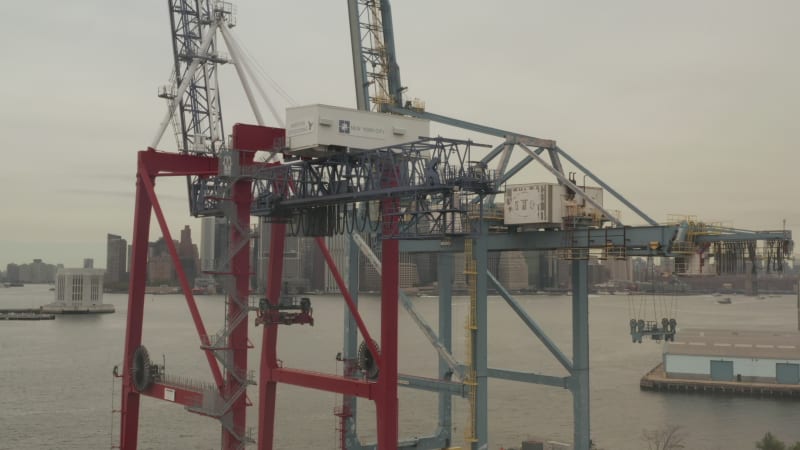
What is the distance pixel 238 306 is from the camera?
3231 centimetres

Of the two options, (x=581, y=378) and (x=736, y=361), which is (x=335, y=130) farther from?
(x=736, y=361)

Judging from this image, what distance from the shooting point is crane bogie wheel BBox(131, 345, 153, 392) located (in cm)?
3425

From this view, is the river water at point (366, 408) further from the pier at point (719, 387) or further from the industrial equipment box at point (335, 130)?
the industrial equipment box at point (335, 130)

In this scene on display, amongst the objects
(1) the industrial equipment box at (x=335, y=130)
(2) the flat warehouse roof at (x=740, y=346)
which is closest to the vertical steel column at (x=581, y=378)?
(1) the industrial equipment box at (x=335, y=130)

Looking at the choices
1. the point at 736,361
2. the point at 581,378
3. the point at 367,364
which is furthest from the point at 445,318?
the point at 736,361

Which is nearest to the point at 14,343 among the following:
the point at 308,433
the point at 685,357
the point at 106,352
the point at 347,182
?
the point at 106,352

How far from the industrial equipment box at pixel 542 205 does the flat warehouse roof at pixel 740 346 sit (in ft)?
174

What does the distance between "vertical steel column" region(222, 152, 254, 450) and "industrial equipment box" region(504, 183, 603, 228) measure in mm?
10061

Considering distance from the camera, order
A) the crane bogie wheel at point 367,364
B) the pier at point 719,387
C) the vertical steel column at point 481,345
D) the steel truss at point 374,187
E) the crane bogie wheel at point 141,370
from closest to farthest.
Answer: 1. the steel truss at point 374,187
2. the vertical steel column at point 481,345
3. the crane bogie wheel at point 141,370
4. the crane bogie wheel at point 367,364
5. the pier at point 719,387

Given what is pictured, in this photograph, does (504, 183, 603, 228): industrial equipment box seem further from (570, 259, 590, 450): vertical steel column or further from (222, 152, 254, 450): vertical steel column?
(222, 152, 254, 450): vertical steel column

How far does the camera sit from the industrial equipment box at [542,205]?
31.7m

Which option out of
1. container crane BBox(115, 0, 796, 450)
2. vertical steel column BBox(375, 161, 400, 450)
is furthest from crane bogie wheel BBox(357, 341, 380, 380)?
vertical steel column BBox(375, 161, 400, 450)

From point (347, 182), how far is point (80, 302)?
618 feet

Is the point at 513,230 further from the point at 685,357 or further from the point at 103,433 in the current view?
the point at 685,357
